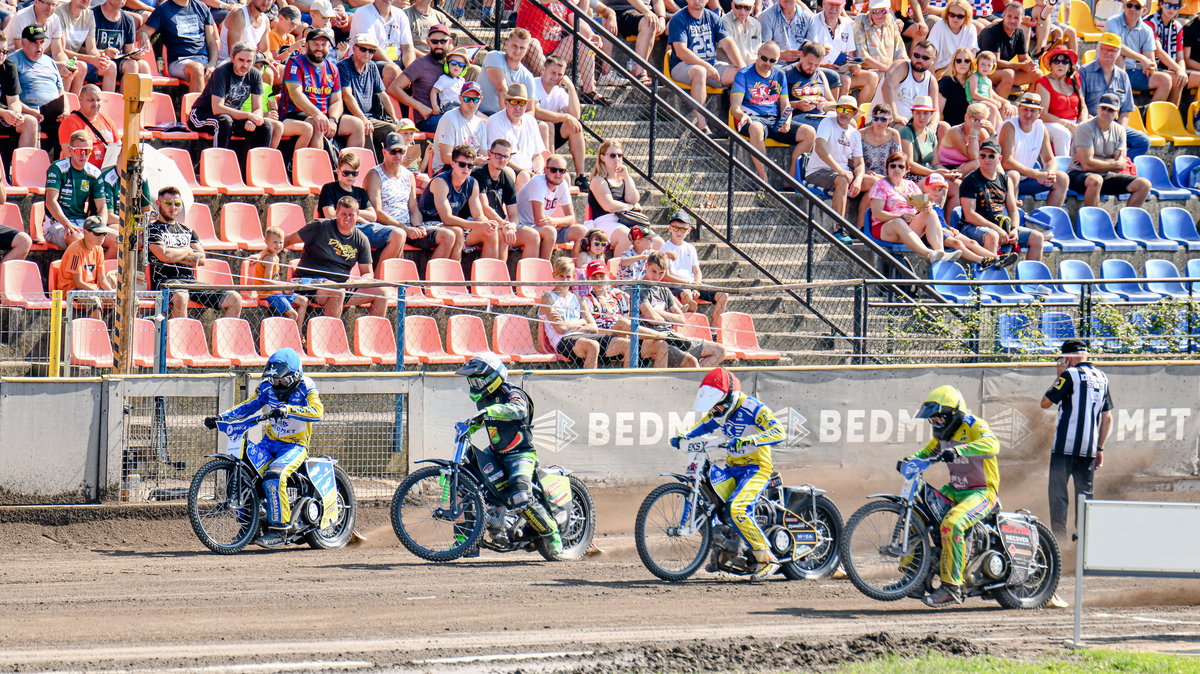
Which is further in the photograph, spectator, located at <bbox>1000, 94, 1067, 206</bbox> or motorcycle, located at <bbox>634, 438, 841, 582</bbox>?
spectator, located at <bbox>1000, 94, 1067, 206</bbox>

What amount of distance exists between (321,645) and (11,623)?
2.07 metres

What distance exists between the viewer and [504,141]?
18578 mm

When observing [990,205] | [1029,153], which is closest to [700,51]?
[990,205]

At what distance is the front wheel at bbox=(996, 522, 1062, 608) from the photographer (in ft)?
42.3

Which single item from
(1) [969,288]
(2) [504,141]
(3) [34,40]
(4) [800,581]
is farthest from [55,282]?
(1) [969,288]

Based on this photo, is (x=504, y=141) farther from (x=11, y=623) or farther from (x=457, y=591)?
(x=11, y=623)

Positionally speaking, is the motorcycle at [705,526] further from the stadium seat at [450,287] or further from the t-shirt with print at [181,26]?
the t-shirt with print at [181,26]

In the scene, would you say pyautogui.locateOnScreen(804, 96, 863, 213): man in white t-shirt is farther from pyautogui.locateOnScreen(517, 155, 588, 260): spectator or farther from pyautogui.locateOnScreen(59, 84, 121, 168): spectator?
pyautogui.locateOnScreen(59, 84, 121, 168): spectator

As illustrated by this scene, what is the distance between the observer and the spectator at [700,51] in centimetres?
2166

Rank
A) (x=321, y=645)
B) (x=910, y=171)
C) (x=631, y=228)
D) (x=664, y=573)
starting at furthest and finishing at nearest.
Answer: (x=910, y=171), (x=631, y=228), (x=664, y=573), (x=321, y=645)

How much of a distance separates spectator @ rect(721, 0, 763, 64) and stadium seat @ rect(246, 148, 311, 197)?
675cm

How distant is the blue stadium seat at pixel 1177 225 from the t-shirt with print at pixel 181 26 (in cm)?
1340

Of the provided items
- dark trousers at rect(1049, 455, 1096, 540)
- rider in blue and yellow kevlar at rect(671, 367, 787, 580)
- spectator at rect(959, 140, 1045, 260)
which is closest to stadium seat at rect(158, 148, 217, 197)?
rider in blue and yellow kevlar at rect(671, 367, 787, 580)

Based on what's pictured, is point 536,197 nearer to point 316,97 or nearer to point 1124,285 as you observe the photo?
point 316,97
